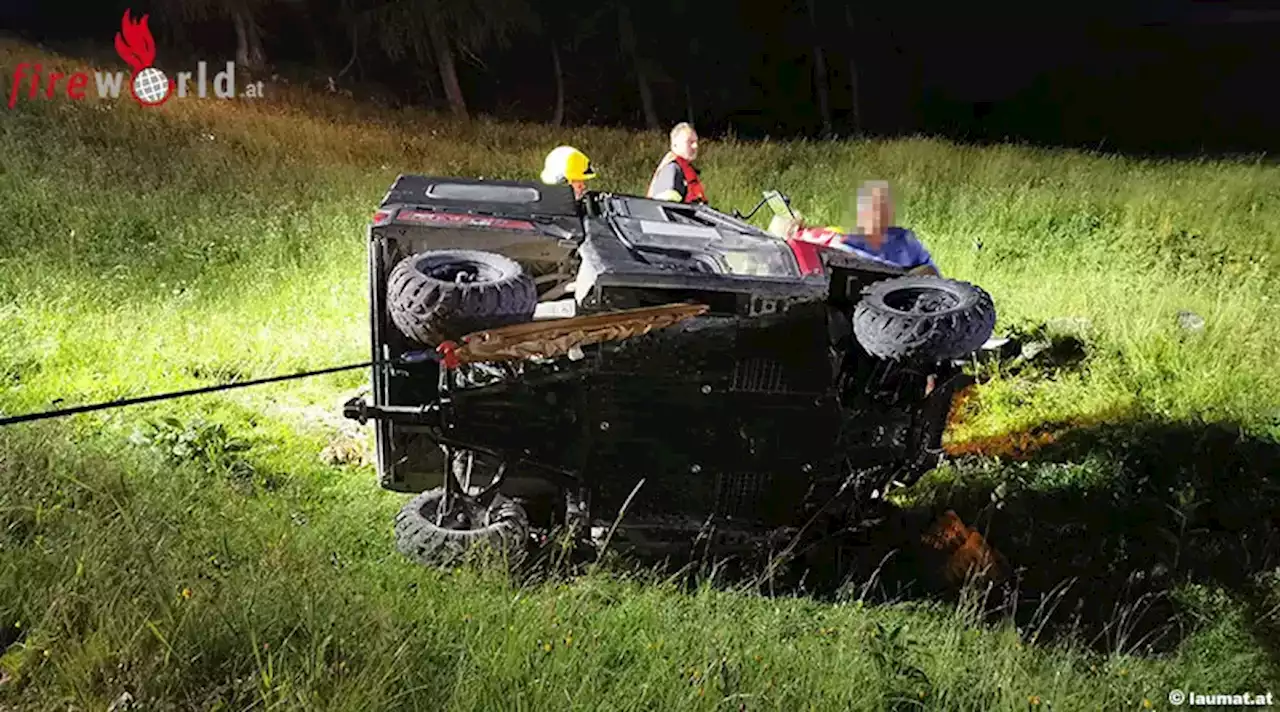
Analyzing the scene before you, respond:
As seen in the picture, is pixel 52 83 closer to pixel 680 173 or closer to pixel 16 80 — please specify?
pixel 16 80

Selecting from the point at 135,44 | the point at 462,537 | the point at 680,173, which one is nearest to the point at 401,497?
the point at 462,537

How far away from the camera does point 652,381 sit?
10.7ft

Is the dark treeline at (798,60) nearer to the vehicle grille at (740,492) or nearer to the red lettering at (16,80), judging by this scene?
the red lettering at (16,80)

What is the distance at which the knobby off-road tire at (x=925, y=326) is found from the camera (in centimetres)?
327

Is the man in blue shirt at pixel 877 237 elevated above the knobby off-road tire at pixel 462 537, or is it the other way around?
the man in blue shirt at pixel 877 237

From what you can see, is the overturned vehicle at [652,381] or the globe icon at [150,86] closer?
the overturned vehicle at [652,381]

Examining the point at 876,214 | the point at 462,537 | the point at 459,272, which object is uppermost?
the point at 876,214

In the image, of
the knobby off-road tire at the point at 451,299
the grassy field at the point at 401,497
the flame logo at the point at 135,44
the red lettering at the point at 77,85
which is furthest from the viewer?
the flame logo at the point at 135,44

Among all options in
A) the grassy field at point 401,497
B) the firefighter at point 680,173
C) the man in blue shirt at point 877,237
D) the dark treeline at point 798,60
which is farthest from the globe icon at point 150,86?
the man in blue shirt at point 877,237

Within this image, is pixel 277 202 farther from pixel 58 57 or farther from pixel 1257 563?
pixel 1257 563

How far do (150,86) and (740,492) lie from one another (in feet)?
33.7

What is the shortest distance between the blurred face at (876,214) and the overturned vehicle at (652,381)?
1.05 m

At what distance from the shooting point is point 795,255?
3898 millimetres

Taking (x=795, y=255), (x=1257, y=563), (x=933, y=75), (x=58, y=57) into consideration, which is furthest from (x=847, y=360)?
(x=933, y=75)
